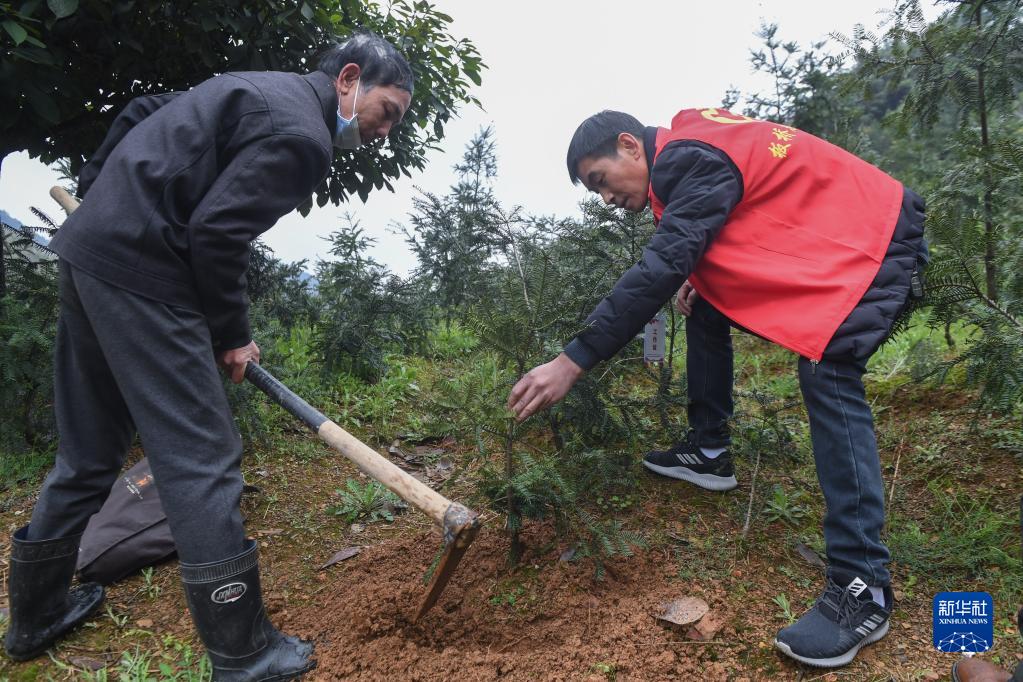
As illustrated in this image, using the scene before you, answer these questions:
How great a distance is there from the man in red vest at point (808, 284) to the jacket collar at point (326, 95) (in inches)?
49.2

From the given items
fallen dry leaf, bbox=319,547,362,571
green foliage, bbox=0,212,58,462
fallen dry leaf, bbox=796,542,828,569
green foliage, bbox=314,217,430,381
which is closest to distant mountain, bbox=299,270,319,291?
green foliage, bbox=314,217,430,381

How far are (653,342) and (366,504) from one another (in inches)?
67.1

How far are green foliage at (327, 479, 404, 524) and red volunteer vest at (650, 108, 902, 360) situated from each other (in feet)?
6.54

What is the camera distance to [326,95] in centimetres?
242

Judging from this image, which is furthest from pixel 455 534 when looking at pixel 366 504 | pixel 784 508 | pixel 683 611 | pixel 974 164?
pixel 974 164

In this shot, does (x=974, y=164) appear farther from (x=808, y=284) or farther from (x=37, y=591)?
(x=37, y=591)

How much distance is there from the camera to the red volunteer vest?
7.02ft

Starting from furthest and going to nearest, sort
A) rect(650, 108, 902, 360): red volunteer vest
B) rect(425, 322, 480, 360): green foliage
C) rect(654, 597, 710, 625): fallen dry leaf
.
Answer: rect(425, 322, 480, 360): green foliage < rect(654, 597, 710, 625): fallen dry leaf < rect(650, 108, 902, 360): red volunteer vest

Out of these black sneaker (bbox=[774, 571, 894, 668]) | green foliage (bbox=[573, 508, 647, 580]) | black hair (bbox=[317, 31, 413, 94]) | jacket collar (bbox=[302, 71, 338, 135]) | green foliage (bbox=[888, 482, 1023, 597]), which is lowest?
green foliage (bbox=[888, 482, 1023, 597])

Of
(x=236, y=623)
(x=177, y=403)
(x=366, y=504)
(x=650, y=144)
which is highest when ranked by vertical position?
(x=650, y=144)

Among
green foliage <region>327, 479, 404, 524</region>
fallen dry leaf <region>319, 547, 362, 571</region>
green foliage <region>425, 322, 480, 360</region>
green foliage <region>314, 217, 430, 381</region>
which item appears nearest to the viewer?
fallen dry leaf <region>319, 547, 362, 571</region>

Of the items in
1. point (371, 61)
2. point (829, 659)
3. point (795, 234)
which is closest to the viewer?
point (829, 659)

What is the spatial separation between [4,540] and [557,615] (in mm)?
2916

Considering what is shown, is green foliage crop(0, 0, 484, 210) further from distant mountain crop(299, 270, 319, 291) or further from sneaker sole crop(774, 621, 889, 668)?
sneaker sole crop(774, 621, 889, 668)
